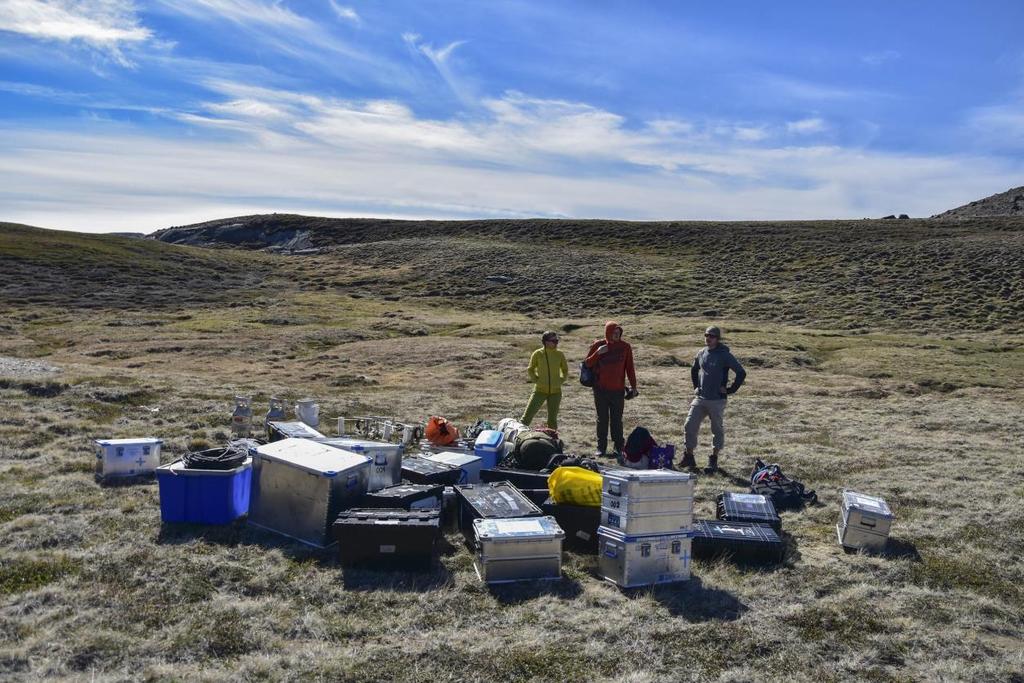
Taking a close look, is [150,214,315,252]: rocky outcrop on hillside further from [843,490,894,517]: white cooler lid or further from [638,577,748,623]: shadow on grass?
[638,577,748,623]: shadow on grass

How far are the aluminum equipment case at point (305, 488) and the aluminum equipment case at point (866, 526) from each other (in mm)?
5556

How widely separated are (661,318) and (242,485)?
3827cm

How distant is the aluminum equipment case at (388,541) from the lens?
24.7 ft

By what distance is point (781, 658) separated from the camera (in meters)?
6.14

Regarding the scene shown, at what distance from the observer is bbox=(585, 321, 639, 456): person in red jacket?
41.7ft

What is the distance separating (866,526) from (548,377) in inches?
238

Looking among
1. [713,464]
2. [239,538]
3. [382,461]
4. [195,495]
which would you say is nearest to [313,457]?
[382,461]

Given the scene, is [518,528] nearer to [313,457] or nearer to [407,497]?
[407,497]

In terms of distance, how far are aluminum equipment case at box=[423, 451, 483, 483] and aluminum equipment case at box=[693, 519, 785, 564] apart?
11.0ft

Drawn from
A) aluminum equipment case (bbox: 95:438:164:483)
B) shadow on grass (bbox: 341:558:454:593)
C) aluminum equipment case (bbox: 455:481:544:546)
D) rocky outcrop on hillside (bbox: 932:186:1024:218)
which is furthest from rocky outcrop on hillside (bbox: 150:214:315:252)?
rocky outcrop on hillside (bbox: 932:186:1024:218)

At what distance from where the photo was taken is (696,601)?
23.4ft

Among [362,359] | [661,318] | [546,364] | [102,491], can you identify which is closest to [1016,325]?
[661,318]

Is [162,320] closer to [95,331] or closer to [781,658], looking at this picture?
[95,331]

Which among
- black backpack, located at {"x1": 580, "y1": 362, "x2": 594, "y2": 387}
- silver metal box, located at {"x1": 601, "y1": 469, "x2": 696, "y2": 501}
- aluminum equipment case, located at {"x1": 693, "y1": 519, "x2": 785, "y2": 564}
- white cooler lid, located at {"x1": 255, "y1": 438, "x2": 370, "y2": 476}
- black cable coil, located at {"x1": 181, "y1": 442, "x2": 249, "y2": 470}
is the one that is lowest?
aluminum equipment case, located at {"x1": 693, "y1": 519, "x2": 785, "y2": 564}
